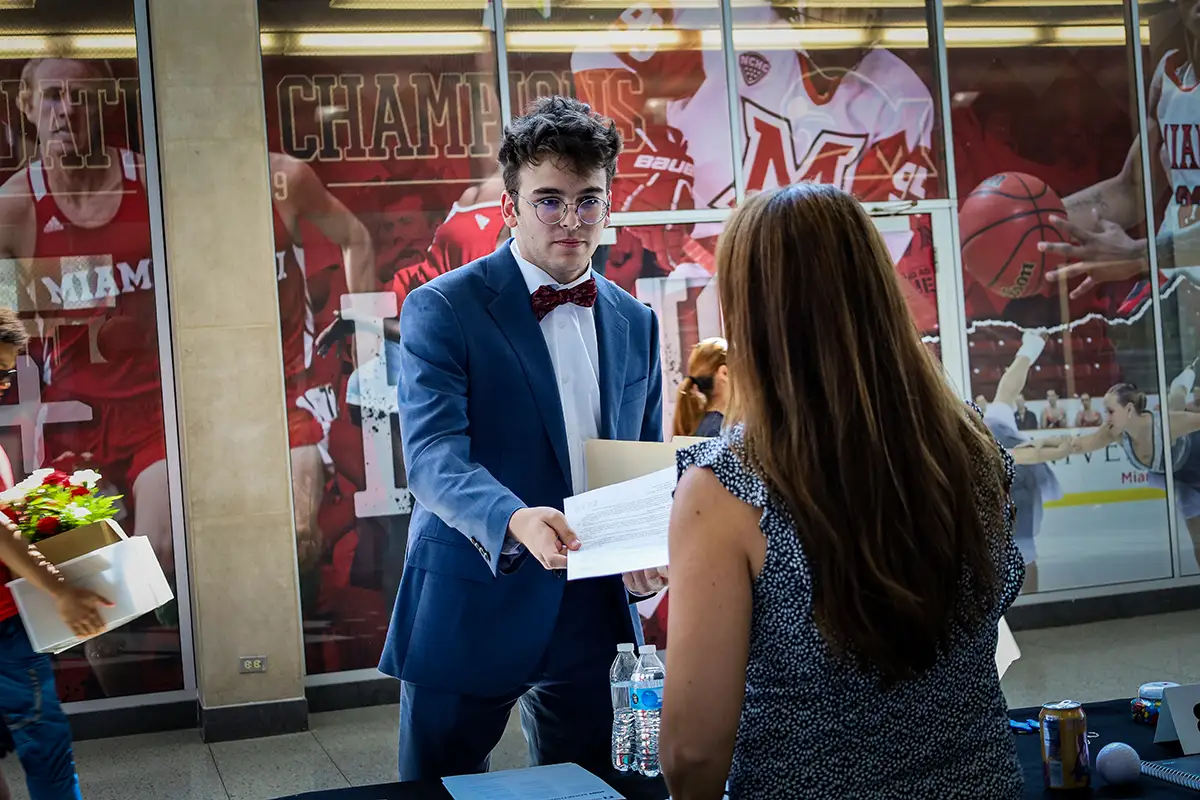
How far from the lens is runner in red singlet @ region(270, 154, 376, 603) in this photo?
6.18 m

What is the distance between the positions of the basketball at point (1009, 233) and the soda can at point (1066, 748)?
572 centimetres

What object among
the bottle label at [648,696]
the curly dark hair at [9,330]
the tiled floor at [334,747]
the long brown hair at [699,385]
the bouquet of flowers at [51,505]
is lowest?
the tiled floor at [334,747]

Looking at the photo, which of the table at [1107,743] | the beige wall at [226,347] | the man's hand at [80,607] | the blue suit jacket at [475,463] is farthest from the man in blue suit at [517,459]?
the beige wall at [226,347]

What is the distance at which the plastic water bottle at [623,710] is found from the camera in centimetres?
208

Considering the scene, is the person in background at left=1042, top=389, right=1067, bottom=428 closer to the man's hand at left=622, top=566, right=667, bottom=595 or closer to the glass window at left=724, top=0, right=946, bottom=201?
the glass window at left=724, top=0, right=946, bottom=201

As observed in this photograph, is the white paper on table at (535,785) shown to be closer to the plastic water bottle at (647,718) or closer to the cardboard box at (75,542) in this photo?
the plastic water bottle at (647,718)

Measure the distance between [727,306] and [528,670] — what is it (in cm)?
100

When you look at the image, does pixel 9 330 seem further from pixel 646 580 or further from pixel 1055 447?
pixel 1055 447

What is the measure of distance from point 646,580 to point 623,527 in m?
0.35

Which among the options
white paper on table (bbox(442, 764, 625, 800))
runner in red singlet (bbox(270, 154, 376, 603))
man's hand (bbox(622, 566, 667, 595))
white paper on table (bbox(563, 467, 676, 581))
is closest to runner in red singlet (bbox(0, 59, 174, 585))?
runner in red singlet (bbox(270, 154, 376, 603))


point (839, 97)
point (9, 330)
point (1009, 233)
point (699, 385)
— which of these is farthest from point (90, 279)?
point (1009, 233)

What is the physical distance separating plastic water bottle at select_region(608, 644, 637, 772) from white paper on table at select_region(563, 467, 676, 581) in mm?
305

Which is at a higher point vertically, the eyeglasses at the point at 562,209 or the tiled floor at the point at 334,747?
the eyeglasses at the point at 562,209

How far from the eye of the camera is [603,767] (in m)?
2.04
